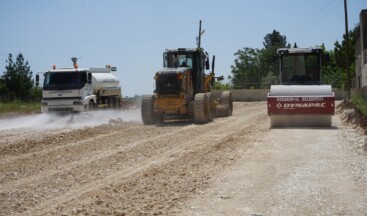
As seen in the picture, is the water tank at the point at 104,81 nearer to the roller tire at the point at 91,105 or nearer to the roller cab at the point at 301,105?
the roller tire at the point at 91,105

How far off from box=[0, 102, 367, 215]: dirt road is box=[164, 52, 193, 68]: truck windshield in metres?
6.51

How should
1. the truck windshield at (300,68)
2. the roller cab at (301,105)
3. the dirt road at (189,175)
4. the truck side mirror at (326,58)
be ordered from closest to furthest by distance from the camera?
the dirt road at (189,175) → the roller cab at (301,105) → the truck side mirror at (326,58) → the truck windshield at (300,68)

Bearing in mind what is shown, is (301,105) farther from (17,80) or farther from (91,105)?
(17,80)

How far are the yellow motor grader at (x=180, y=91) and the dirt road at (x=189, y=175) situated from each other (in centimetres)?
483

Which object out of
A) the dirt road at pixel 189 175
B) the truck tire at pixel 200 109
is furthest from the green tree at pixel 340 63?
the dirt road at pixel 189 175

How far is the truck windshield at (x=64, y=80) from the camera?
2312cm

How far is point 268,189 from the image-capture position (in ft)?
24.0

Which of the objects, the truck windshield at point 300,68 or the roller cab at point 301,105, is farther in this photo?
the truck windshield at point 300,68

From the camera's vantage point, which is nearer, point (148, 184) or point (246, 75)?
point (148, 184)

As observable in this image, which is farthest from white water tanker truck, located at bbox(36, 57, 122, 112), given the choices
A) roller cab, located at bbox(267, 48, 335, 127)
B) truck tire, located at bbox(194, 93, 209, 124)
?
roller cab, located at bbox(267, 48, 335, 127)

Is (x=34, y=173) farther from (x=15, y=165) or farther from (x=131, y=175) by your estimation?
(x=131, y=175)

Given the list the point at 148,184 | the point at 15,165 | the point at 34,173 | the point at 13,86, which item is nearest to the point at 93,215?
the point at 148,184

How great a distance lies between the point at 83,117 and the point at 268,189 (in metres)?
16.9

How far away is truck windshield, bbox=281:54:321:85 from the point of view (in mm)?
19422
